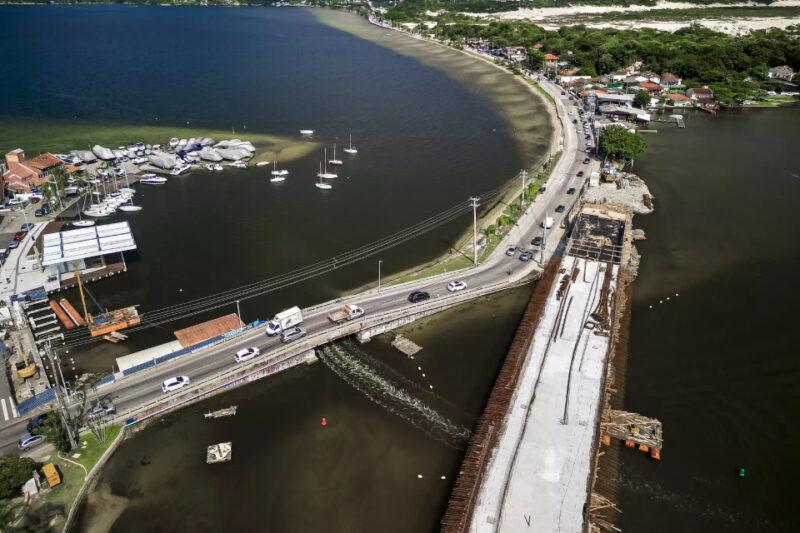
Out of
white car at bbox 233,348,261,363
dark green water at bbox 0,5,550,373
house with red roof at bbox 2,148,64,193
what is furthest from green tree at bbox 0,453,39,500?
house with red roof at bbox 2,148,64,193

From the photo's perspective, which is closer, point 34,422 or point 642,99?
point 34,422

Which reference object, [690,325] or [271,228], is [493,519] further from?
[271,228]

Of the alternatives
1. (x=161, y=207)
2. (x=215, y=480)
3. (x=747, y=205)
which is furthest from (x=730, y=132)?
(x=215, y=480)

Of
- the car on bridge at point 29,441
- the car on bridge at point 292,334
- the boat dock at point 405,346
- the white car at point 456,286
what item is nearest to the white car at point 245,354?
the car on bridge at point 292,334

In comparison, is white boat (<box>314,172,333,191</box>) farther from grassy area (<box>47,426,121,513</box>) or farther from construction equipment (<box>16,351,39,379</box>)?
grassy area (<box>47,426,121,513</box>)

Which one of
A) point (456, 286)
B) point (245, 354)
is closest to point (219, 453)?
point (245, 354)

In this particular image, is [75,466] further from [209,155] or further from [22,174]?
[209,155]
